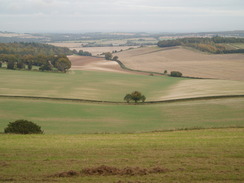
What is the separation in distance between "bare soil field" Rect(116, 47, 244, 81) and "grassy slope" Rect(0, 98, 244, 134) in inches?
1407

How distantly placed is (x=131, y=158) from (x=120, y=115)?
2357cm

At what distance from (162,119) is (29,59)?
67175 millimetres

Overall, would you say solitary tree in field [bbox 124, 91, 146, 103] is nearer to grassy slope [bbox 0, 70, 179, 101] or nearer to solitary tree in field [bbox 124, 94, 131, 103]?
solitary tree in field [bbox 124, 94, 131, 103]

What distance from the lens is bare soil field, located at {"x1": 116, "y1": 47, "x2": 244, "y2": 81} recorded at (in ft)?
263

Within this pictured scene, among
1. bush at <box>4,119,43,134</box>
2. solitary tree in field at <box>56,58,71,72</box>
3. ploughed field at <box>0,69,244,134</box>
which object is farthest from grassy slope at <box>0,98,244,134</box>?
solitary tree in field at <box>56,58,71,72</box>

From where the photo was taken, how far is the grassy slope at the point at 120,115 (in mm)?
29730

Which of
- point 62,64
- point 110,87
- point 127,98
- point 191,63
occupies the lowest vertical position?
point 110,87

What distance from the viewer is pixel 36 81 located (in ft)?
220

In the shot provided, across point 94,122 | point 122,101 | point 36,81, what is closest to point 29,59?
point 36,81

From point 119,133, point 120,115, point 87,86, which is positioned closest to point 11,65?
point 87,86

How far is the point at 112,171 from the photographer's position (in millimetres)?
11109

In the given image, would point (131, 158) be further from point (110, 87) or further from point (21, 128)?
point (110, 87)

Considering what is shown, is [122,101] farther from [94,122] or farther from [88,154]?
[88,154]

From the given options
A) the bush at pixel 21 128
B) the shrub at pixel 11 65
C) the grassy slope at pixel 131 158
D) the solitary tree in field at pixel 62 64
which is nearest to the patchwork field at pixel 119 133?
the grassy slope at pixel 131 158
